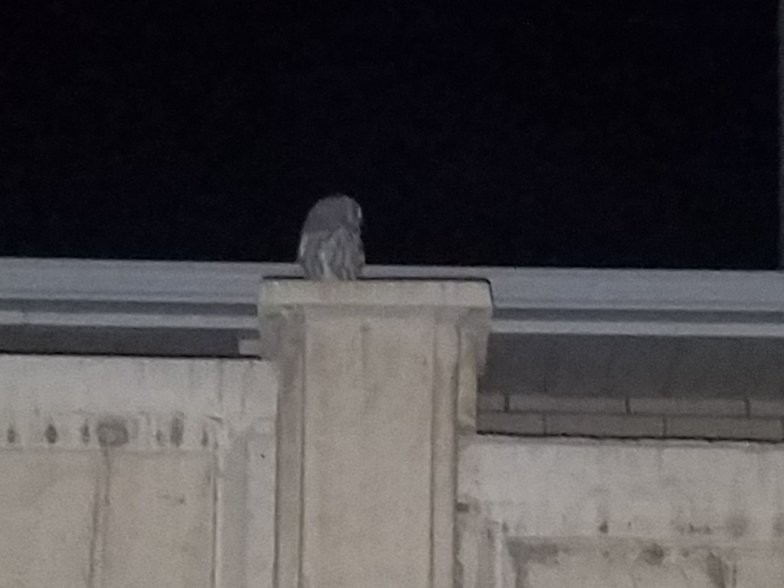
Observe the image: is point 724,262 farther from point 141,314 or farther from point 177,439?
point 177,439

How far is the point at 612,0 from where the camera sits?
2148 millimetres

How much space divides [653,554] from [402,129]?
0.99 m

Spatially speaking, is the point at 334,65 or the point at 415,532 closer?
the point at 415,532

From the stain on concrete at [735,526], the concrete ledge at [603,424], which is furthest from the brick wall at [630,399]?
the stain on concrete at [735,526]

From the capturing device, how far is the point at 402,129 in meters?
2.06

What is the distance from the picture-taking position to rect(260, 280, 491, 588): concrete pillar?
3.70 ft

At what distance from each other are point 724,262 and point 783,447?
0.79 meters

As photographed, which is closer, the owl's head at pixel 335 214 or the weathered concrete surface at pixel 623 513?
the weathered concrete surface at pixel 623 513

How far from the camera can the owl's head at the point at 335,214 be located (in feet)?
4.27

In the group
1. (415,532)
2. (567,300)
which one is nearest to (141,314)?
(567,300)

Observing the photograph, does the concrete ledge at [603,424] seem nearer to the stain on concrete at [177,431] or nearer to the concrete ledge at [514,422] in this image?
the concrete ledge at [514,422]

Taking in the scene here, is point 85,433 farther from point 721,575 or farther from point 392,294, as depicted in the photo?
point 721,575

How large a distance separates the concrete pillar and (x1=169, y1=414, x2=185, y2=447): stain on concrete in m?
0.08

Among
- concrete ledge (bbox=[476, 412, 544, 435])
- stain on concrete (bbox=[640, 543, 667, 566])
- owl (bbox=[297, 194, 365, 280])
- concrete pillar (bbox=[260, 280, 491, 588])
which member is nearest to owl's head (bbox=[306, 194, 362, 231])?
owl (bbox=[297, 194, 365, 280])
